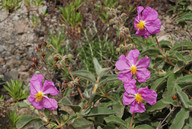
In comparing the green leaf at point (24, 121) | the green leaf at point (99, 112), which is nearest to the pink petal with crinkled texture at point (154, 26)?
the green leaf at point (99, 112)

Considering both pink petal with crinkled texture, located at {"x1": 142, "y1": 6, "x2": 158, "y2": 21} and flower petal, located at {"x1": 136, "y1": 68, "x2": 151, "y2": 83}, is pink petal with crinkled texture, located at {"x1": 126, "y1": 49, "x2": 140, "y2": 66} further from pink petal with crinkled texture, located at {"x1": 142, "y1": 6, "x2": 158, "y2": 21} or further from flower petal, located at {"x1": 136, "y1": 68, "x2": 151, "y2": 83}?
pink petal with crinkled texture, located at {"x1": 142, "y1": 6, "x2": 158, "y2": 21}

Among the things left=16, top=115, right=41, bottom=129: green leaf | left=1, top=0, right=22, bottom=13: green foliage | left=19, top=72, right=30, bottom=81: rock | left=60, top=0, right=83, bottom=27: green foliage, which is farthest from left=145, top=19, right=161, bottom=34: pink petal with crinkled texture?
left=1, top=0, right=22, bottom=13: green foliage

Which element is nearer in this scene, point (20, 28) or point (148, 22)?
point (148, 22)

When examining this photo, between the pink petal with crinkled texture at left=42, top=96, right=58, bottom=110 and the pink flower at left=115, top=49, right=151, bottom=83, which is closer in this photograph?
the pink petal with crinkled texture at left=42, top=96, right=58, bottom=110

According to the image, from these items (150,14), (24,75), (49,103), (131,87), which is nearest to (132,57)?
(131,87)

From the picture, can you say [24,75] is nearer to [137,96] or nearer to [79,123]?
[79,123]

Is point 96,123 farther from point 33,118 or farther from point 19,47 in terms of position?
point 19,47
